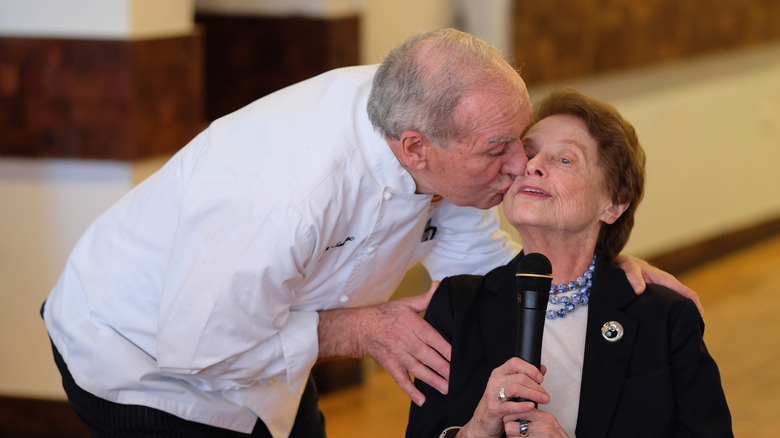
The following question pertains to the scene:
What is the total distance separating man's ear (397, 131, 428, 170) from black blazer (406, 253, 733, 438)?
0.93 feet

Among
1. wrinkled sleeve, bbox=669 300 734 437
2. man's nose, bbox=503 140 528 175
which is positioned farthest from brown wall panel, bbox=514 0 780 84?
wrinkled sleeve, bbox=669 300 734 437

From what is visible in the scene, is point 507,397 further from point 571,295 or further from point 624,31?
point 624,31

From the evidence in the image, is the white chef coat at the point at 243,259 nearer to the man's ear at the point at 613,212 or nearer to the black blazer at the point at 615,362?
the black blazer at the point at 615,362

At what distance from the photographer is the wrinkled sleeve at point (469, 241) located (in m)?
2.37

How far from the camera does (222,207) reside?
1.95 m

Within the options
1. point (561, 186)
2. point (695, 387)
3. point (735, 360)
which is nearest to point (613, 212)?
point (561, 186)

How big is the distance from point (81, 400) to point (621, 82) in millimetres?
4191

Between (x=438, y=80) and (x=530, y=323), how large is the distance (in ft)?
1.89

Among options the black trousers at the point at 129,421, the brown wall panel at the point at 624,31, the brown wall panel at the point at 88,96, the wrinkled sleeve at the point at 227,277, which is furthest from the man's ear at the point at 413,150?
the brown wall panel at the point at 624,31

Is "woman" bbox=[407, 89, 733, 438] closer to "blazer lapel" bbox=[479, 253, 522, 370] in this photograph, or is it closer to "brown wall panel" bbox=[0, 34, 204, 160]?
"blazer lapel" bbox=[479, 253, 522, 370]

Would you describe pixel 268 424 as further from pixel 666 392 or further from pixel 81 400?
pixel 666 392

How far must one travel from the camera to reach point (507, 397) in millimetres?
1606

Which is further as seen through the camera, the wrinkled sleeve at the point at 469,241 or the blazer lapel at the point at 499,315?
the wrinkled sleeve at the point at 469,241

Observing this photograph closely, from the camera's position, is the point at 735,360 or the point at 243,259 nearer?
the point at 243,259
